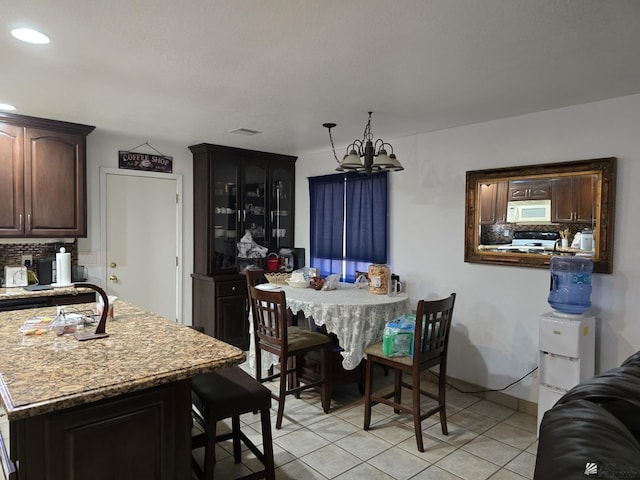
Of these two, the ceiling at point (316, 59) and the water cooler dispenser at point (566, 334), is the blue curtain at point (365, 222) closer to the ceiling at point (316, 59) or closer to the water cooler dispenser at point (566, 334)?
the ceiling at point (316, 59)

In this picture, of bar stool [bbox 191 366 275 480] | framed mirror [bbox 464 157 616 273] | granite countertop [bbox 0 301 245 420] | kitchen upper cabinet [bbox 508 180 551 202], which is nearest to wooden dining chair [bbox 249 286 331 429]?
bar stool [bbox 191 366 275 480]

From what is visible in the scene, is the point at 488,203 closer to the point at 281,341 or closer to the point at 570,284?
the point at 570,284

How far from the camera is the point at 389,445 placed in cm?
285

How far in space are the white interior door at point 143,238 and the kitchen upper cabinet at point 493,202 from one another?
3208 millimetres

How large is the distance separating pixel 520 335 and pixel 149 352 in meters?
2.86

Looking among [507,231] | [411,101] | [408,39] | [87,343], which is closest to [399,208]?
[507,231]

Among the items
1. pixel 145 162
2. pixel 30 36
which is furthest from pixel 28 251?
pixel 30 36

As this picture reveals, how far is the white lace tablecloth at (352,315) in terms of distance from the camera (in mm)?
3168

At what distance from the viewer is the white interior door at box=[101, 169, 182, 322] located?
4324 millimetres

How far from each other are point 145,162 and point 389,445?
3.64m

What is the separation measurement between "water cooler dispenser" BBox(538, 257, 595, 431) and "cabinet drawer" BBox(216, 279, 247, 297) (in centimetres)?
309

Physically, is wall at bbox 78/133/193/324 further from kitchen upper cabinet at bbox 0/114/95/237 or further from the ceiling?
the ceiling

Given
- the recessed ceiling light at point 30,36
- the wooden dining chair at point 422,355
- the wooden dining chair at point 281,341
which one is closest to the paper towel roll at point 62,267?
the wooden dining chair at point 281,341

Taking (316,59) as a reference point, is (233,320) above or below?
below
